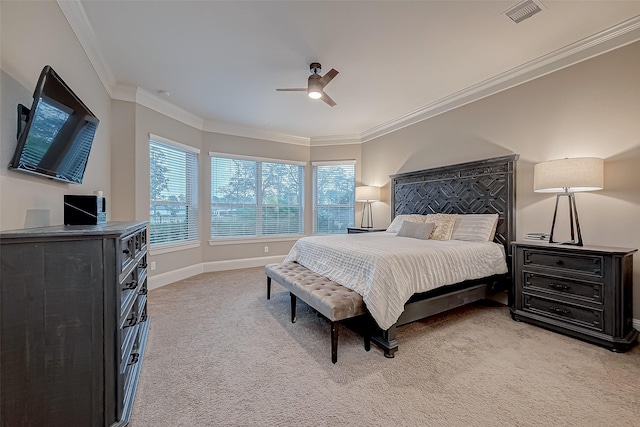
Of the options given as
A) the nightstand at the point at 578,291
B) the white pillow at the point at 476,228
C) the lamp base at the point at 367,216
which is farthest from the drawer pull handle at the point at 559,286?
the lamp base at the point at 367,216

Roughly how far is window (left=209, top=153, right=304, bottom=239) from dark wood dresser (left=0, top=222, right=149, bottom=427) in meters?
3.83

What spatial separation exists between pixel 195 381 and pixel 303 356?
0.79 meters

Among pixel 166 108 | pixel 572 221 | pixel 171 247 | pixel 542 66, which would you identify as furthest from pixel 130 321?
pixel 542 66

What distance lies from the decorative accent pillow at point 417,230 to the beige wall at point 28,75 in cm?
365

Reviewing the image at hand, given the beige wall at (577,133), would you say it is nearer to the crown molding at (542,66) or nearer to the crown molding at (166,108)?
the crown molding at (542,66)

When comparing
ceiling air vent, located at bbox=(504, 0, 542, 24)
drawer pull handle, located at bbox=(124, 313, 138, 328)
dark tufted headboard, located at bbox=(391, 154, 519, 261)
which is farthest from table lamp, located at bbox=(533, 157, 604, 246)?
drawer pull handle, located at bbox=(124, 313, 138, 328)

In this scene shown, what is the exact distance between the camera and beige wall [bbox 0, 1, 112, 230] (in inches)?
55.2

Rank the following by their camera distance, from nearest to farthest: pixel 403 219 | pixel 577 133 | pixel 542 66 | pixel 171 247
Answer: pixel 577 133
pixel 542 66
pixel 171 247
pixel 403 219

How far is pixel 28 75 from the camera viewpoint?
5.24ft

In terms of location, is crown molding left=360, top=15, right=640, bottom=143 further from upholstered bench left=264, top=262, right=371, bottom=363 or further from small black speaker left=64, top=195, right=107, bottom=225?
small black speaker left=64, top=195, right=107, bottom=225

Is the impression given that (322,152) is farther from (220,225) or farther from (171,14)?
(171,14)

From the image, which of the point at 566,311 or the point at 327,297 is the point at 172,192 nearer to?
the point at 327,297

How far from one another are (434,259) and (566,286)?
122 centimetres

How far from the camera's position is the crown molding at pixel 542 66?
2.41 m
